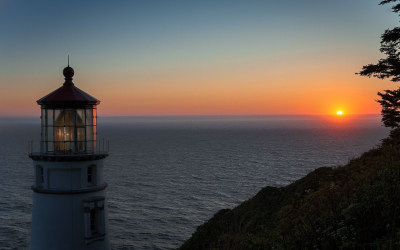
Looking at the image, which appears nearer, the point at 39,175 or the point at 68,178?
the point at 68,178

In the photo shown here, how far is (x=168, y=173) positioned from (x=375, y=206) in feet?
194

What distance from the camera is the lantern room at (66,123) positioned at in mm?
14688

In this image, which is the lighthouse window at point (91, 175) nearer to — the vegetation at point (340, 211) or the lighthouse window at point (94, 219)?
the lighthouse window at point (94, 219)

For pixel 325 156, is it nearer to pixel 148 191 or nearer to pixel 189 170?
pixel 189 170

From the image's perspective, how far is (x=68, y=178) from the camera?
47.0ft

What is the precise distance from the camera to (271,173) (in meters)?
60.9

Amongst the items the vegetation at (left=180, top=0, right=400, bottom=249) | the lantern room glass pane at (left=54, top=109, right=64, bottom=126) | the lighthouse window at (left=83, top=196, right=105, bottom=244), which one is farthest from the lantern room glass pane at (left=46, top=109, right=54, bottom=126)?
the vegetation at (left=180, top=0, right=400, bottom=249)

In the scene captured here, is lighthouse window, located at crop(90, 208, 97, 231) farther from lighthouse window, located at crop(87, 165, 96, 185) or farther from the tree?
the tree

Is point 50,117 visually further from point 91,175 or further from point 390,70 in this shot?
point 390,70

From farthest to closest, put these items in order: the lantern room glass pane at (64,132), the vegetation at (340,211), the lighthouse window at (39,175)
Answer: the lantern room glass pane at (64,132), the lighthouse window at (39,175), the vegetation at (340,211)

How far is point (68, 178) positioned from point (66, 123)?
2.38m

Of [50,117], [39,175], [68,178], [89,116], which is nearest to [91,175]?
[68,178]

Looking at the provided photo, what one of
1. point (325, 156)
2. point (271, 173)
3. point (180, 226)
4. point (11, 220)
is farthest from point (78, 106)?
point (325, 156)

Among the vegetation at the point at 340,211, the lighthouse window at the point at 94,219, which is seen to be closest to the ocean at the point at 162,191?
the vegetation at the point at 340,211
